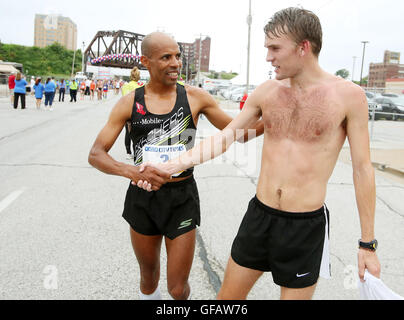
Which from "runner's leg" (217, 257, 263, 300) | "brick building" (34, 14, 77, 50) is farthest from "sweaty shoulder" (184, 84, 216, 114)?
"brick building" (34, 14, 77, 50)

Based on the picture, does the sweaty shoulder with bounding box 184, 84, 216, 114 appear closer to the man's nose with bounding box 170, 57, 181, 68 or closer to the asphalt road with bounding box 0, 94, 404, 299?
the man's nose with bounding box 170, 57, 181, 68

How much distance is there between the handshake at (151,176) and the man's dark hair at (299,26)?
1037 mm

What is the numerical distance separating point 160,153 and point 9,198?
413cm

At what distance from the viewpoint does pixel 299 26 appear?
216 centimetres

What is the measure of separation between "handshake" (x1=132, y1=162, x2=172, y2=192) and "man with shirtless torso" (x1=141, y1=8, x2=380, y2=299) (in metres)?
0.59

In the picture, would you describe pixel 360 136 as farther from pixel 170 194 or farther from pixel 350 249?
pixel 350 249

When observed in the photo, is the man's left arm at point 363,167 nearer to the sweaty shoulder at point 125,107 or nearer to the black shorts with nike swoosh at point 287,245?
the black shorts with nike swoosh at point 287,245

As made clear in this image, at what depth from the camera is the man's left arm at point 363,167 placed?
217 centimetres

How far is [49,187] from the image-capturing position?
22.4ft

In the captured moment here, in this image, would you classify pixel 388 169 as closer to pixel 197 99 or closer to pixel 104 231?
pixel 104 231

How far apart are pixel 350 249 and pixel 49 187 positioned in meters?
4.69

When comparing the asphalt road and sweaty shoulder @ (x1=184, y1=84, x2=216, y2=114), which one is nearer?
sweaty shoulder @ (x1=184, y1=84, x2=216, y2=114)

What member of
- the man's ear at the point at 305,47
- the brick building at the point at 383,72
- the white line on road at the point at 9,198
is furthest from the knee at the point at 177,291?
the brick building at the point at 383,72

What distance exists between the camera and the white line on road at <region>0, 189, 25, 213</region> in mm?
5758
